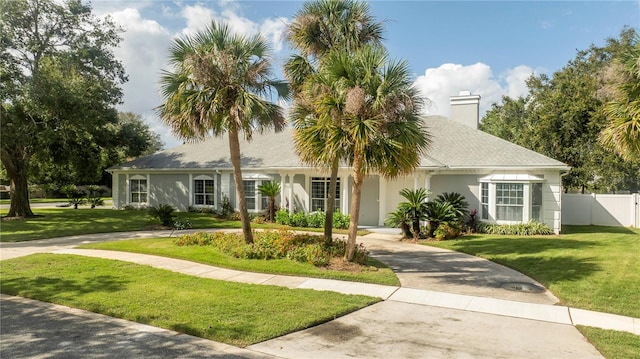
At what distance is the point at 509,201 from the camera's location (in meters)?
16.7

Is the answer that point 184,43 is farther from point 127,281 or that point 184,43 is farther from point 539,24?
point 539,24

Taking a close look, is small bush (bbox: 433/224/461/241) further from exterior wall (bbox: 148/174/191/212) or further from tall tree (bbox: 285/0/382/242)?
exterior wall (bbox: 148/174/191/212)

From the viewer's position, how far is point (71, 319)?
6152 millimetres

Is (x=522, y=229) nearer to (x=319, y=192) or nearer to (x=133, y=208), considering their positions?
(x=319, y=192)

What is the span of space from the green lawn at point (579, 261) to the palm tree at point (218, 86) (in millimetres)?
7710

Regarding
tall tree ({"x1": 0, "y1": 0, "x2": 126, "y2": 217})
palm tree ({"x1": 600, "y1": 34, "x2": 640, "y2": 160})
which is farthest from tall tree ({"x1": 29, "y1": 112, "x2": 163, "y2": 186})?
palm tree ({"x1": 600, "y1": 34, "x2": 640, "y2": 160})

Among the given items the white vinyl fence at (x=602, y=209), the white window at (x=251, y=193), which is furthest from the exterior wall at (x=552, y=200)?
the white window at (x=251, y=193)

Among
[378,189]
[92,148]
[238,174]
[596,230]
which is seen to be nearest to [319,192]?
[378,189]

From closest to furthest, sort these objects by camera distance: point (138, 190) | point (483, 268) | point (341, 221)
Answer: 1. point (483, 268)
2. point (341, 221)
3. point (138, 190)

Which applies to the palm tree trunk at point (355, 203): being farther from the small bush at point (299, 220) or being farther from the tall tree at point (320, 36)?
the small bush at point (299, 220)

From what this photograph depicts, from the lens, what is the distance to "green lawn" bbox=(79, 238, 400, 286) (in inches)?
352

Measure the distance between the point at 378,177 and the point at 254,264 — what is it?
10.1 meters

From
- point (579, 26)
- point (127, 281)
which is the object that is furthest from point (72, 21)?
point (579, 26)

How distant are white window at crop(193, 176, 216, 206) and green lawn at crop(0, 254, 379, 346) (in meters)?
13.3
